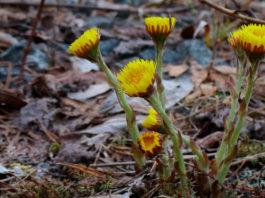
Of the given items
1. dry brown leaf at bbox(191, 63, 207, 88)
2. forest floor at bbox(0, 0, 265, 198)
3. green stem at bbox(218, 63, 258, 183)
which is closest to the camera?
green stem at bbox(218, 63, 258, 183)

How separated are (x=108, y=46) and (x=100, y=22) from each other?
1211 mm

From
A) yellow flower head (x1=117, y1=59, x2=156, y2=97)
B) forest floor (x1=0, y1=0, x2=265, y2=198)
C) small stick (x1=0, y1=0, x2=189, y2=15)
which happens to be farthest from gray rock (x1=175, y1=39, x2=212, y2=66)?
yellow flower head (x1=117, y1=59, x2=156, y2=97)

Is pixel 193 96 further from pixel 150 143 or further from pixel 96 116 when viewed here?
pixel 150 143

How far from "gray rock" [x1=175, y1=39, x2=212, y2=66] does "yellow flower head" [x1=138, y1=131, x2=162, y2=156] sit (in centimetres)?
200

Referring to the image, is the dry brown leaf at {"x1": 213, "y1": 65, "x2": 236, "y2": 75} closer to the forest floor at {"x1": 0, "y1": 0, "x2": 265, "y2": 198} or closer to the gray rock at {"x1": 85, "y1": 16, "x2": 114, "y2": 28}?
the forest floor at {"x1": 0, "y1": 0, "x2": 265, "y2": 198}

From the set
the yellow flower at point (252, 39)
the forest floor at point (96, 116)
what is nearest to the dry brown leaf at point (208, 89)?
the forest floor at point (96, 116)

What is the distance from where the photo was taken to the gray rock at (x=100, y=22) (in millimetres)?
4645

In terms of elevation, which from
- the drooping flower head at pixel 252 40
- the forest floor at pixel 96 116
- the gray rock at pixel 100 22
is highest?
the gray rock at pixel 100 22

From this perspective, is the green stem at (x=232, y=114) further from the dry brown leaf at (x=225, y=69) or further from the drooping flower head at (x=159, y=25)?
the dry brown leaf at (x=225, y=69)

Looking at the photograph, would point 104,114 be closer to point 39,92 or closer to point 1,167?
point 39,92

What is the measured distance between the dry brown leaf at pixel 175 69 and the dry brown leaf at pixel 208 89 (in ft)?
1.05

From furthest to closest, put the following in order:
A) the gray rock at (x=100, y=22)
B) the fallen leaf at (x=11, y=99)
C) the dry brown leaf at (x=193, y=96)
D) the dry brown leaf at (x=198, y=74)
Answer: the gray rock at (x=100, y=22)
the dry brown leaf at (x=198, y=74)
the dry brown leaf at (x=193, y=96)
the fallen leaf at (x=11, y=99)

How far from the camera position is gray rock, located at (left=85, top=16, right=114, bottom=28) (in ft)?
15.2

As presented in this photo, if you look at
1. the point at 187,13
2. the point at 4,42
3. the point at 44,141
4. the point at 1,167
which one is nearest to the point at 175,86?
the point at 44,141
